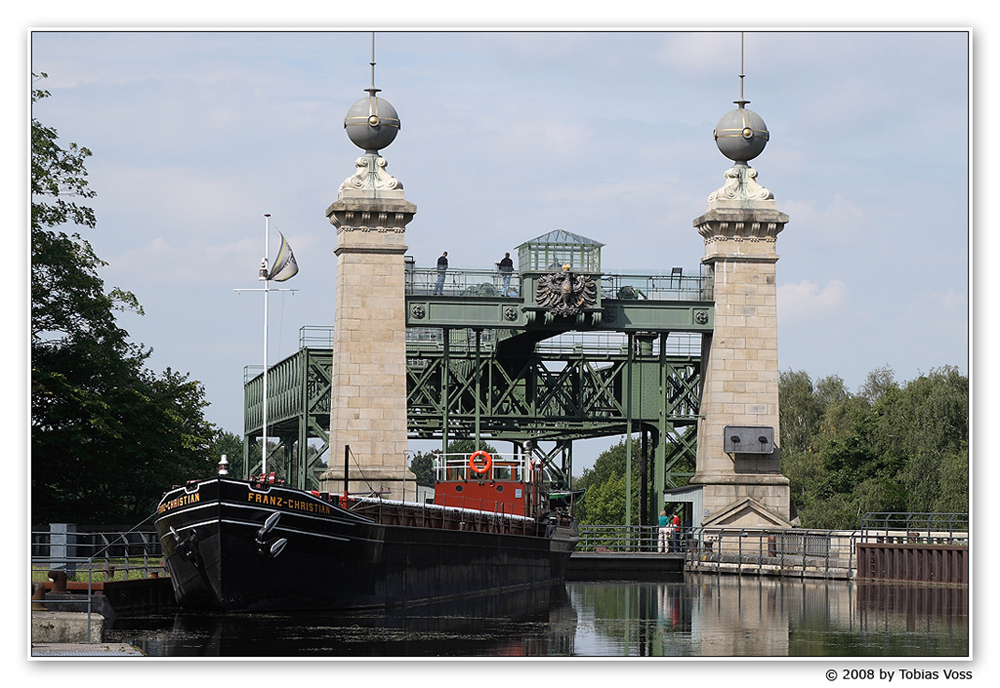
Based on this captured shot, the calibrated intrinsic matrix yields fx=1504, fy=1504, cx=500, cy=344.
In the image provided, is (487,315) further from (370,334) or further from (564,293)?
(370,334)

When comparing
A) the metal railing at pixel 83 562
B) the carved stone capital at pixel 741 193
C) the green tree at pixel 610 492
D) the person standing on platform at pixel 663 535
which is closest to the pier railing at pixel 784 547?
the person standing on platform at pixel 663 535

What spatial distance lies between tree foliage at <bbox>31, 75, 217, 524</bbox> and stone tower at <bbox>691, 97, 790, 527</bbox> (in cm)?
1889

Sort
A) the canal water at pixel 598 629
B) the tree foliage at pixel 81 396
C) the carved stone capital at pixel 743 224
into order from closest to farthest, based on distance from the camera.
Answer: the canal water at pixel 598 629 < the tree foliage at pixel 81 396 < the carved stone capital at pixel 743 224

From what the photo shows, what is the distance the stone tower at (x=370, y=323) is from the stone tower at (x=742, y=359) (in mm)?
10843

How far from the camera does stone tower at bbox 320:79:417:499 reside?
5050 centimetres

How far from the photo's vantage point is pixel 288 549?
1238 inches

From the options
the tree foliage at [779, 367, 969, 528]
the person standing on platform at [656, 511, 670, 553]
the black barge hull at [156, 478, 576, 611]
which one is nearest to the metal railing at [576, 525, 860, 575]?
the person standing on platform at [656, 511, 670, 553]

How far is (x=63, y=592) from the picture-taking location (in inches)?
1126

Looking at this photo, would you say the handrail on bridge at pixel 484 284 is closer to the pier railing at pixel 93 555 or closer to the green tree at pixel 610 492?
the pier railing at pixel 93 555

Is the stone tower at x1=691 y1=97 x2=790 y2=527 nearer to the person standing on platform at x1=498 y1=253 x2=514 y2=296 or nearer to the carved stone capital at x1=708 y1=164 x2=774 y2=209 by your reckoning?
the carved stone capital at x1=708 y1=164 x2=774 y2=209

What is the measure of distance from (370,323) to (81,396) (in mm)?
12501

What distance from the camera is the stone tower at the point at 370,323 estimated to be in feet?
166
